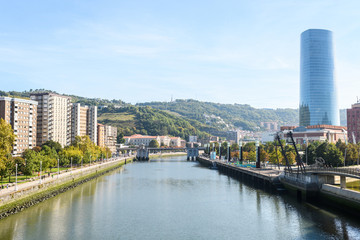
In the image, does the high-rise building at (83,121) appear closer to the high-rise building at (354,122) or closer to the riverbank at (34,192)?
the riverbank at (34,192)

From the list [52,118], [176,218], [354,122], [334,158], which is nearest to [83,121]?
[52,118]

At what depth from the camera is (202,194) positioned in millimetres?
71188

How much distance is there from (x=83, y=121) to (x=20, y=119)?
55065 mm

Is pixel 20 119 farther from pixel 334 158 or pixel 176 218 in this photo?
pixel 334 158

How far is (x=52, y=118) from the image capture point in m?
147

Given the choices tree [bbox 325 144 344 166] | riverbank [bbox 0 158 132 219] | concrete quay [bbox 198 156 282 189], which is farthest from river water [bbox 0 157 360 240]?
tree [bbox 325 144 344 166]

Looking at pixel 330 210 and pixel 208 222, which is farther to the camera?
pixel 330 210

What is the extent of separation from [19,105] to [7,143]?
252ft

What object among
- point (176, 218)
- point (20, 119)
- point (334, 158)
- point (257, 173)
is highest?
point (20, 119)

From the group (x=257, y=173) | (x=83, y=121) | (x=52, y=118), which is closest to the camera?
(x=257, y=173)

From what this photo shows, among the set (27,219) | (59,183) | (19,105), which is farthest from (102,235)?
(19,105)

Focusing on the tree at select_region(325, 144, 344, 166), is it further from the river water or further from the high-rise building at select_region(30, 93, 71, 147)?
the high-rise building at select_region(30, 93, 71, 147)

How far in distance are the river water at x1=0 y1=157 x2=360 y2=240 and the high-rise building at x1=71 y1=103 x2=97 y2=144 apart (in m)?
102

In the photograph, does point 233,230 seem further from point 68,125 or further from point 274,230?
point 68,125
